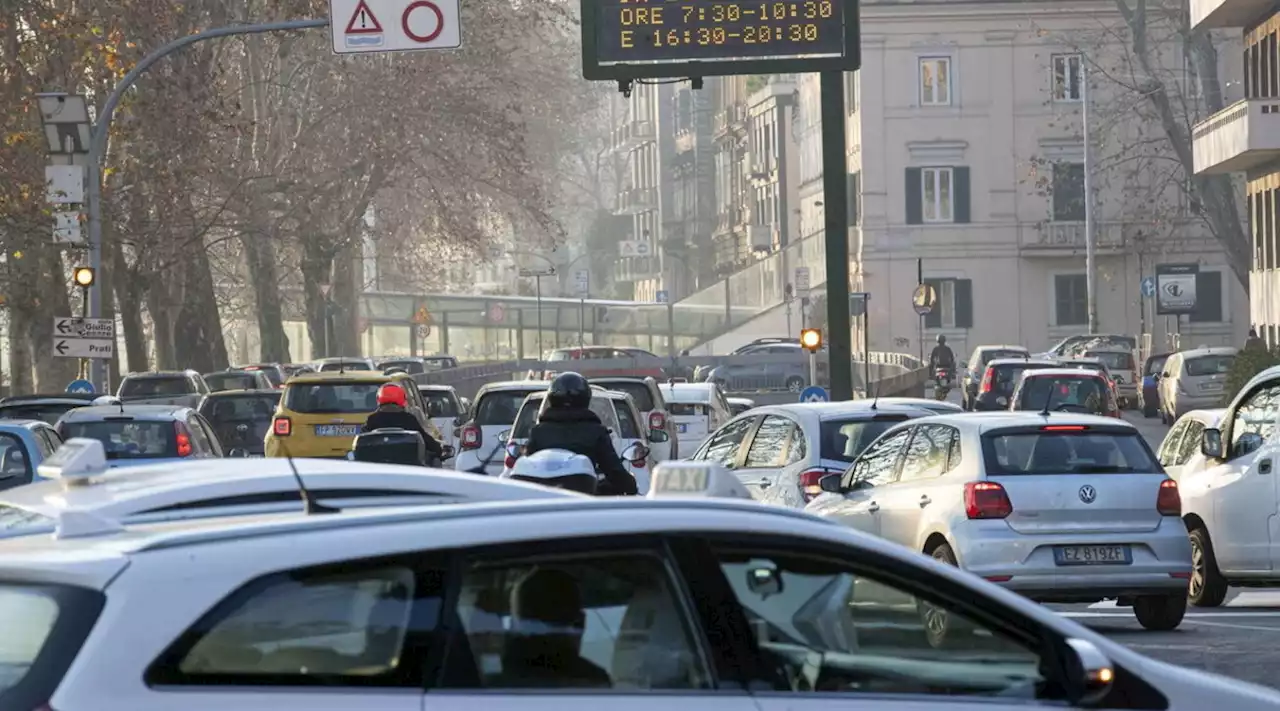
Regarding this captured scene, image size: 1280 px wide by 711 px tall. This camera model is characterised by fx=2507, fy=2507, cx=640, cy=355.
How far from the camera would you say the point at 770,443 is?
20.6 meters

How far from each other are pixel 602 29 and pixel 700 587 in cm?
2039

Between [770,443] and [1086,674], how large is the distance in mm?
15235

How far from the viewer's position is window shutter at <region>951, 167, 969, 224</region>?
77562 millimetres

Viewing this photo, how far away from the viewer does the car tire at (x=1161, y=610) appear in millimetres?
15391

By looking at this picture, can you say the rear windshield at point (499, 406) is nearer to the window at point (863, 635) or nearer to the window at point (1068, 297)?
the window at point (863, 635)

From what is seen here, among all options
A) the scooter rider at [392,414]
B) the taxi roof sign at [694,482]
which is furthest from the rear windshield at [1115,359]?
the taxi roof sign at [694,482]

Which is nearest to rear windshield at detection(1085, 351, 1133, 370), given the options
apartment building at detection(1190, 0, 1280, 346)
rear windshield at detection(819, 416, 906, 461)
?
apartment building at detection(1190, 0, 1280, 346)

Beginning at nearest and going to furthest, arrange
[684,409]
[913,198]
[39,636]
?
1. [39,636]
2. [684,409]
3. [913,198]

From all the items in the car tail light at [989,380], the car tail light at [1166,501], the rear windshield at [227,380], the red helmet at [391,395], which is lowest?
the car tail light at [989,380]

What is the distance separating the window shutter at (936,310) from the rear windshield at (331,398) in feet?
157

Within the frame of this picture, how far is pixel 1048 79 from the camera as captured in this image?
253ft

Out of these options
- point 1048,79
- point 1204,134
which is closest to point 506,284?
point 1048,79

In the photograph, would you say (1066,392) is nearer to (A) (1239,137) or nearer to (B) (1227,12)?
(A) (1239,137)

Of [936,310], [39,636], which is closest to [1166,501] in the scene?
[39,636]
